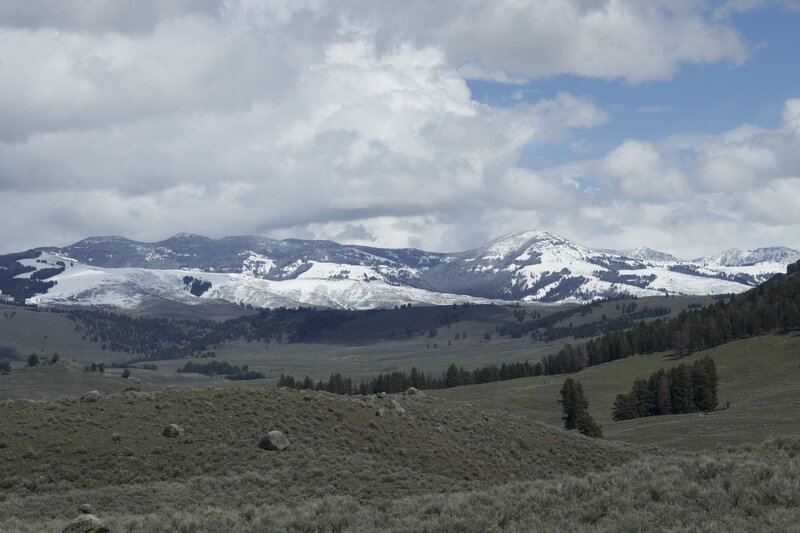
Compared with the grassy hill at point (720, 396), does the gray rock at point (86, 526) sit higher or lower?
higher

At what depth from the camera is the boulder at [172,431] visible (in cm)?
4222

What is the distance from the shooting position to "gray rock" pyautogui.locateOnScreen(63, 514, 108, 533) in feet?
74.0

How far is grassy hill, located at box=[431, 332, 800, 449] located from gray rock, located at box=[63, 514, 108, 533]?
4869 centimetres

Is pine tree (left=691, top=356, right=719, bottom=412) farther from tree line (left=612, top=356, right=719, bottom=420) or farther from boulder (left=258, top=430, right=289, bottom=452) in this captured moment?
boulder (left=258, top=430, right=289, bottom=452)

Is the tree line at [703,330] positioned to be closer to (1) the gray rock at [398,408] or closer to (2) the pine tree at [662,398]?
A: (2) the pine tree at [662,398]

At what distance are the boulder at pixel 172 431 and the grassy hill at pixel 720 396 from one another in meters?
42.0

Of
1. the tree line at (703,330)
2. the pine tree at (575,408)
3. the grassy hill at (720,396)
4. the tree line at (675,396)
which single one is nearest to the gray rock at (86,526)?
the grassy hill at (720,396)

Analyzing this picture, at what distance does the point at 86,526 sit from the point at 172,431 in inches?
784

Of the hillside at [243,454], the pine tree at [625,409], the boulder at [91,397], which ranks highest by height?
the boulder at [91,397]

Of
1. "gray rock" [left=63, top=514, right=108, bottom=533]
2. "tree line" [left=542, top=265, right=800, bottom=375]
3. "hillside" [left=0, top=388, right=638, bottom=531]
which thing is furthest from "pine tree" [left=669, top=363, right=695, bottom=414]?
"gray rock" [left=63, top=514, right=108, bottom=533]

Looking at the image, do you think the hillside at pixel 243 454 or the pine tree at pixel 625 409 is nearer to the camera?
the hillside at pixel 243 454

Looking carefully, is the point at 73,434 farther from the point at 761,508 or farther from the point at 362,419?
the point at 761,508

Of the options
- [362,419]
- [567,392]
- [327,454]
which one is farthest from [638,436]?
[327,454]

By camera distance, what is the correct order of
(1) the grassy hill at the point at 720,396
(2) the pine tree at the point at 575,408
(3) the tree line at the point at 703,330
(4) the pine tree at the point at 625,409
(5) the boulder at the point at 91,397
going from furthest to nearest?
(3) the tree line at the point at 703,330
(4) the pine tree at the point at 625,409
(2) the pine tree at the point at 575,408
(1) the grassy hill at the point at 720,396
(5) the boulder at the point at 91,397
